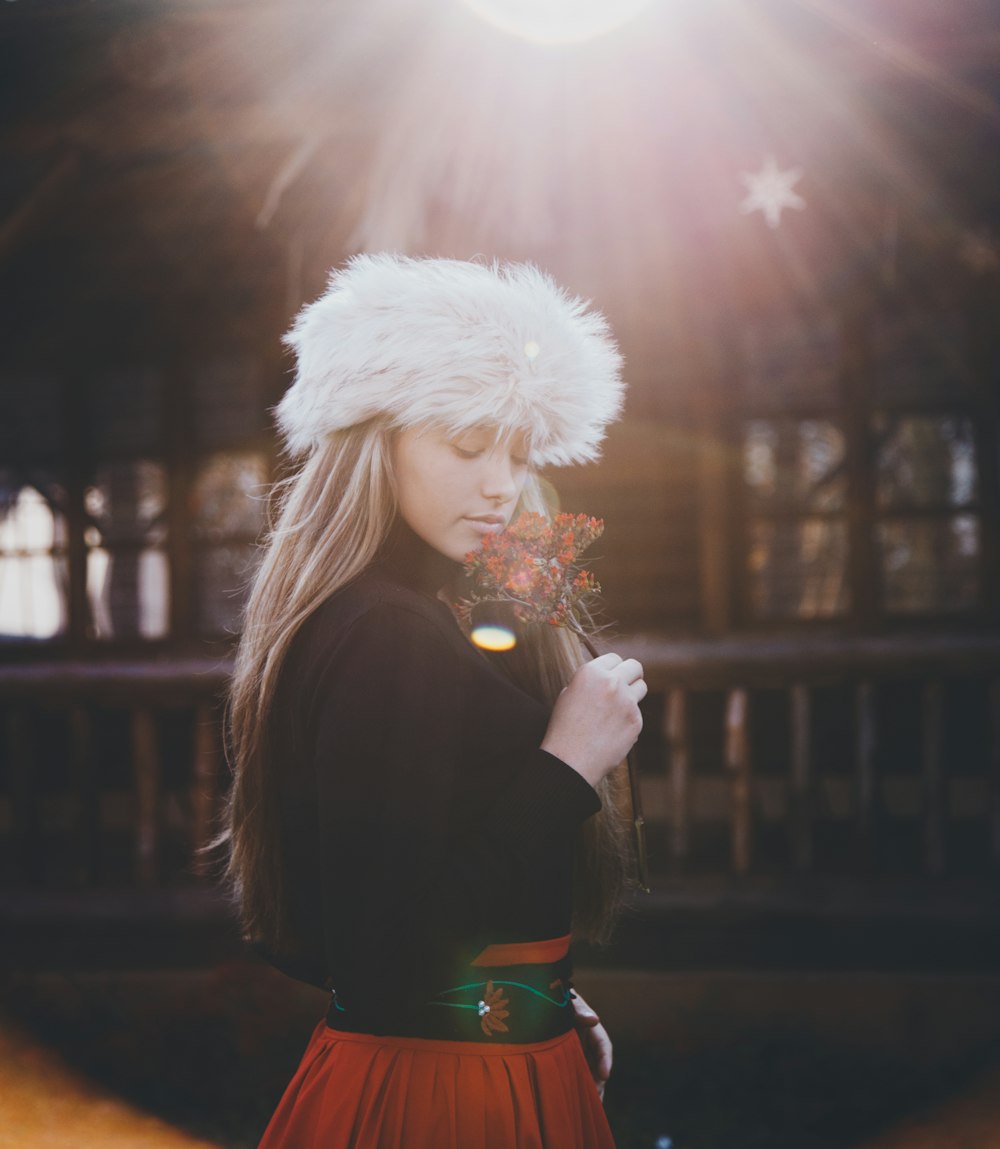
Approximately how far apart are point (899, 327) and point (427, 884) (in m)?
5.41

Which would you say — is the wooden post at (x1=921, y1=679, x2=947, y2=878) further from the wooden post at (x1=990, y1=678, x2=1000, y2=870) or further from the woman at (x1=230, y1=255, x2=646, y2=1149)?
the woman at (x1=230, y1=255, x2=646, y2=1149)

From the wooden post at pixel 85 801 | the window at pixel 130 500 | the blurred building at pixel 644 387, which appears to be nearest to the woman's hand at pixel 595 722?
the blurred building at pixel 644 387

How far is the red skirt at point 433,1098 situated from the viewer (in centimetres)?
133

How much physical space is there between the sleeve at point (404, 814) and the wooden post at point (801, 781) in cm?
347

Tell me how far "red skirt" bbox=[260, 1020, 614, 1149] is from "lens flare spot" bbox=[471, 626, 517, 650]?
0.62m

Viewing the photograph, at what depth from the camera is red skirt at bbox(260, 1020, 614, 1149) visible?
133cm

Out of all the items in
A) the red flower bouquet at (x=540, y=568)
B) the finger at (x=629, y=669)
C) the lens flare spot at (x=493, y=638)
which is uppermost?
the red flower bouquet at (x=540, y=568)

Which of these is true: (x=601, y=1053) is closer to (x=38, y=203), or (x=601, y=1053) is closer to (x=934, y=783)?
(x=934, y=783)

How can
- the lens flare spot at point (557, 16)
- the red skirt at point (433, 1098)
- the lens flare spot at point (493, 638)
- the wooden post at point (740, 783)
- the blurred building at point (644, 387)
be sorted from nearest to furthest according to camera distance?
1. the red skirt at point (433, 1098)
2. the lens flare spot at point (493, 638)
3. the lens flare spot at point (557, 16)
4. the blurred building at point (644, 387)
5. the wooden post at point (740, 783)

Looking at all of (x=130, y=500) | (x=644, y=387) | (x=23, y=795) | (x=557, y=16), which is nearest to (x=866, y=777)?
(x=644, y=387)

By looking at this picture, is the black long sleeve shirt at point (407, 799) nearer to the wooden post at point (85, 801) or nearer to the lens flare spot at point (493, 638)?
the lens flare spot at point (493, 638)

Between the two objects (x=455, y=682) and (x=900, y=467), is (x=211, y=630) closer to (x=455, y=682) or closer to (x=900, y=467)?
(x=900, y=467)

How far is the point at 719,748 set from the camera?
631 cm

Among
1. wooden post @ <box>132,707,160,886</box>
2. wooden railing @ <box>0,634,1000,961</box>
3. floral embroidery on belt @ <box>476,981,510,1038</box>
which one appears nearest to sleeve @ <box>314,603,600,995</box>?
floral embroidery on belt @ <box>476,981,510,1038</box>
